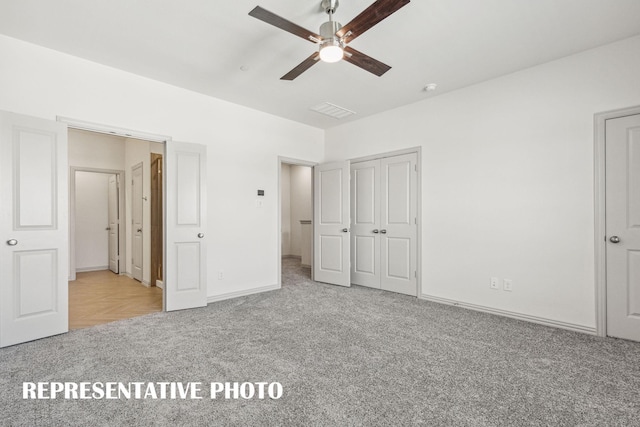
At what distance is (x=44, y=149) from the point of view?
288cm

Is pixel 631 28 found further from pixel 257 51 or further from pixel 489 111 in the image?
pixel 257 51

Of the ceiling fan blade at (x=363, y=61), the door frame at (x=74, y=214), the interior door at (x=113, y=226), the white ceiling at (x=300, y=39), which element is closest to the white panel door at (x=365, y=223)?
the white ceiling at (x=300, y=39)

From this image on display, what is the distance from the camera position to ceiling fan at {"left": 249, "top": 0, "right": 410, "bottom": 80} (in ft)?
6.22

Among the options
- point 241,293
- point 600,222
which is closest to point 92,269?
point 241,293

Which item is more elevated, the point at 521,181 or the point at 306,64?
the point at 306,64

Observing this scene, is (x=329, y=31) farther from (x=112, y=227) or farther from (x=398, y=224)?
(x=112, y=227)

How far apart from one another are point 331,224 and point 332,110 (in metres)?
1.84

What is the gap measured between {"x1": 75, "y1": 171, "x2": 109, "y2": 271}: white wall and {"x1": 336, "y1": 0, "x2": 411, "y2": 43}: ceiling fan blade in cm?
669

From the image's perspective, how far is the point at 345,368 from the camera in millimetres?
2258

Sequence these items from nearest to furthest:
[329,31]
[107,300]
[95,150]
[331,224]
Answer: [329,31]
[107,300]
[331,224]
[95,150]

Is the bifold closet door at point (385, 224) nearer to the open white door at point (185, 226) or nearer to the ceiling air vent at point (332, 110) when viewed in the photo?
the ceiling air vent at point (332, 110)

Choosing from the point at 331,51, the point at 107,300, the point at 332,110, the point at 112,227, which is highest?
the point at 332,110

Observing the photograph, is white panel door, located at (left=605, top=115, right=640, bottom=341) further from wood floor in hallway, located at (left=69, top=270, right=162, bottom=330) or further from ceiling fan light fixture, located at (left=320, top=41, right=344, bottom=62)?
wood floor in hallway, located at (left=69, top=270, right=162, bottom=330)

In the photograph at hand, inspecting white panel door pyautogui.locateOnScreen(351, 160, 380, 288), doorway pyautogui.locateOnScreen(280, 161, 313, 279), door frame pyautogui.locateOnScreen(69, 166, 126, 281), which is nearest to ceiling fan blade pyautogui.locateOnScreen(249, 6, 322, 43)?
white panel door pyautogui.locateOnScreen(351, 160, 380, 288)
